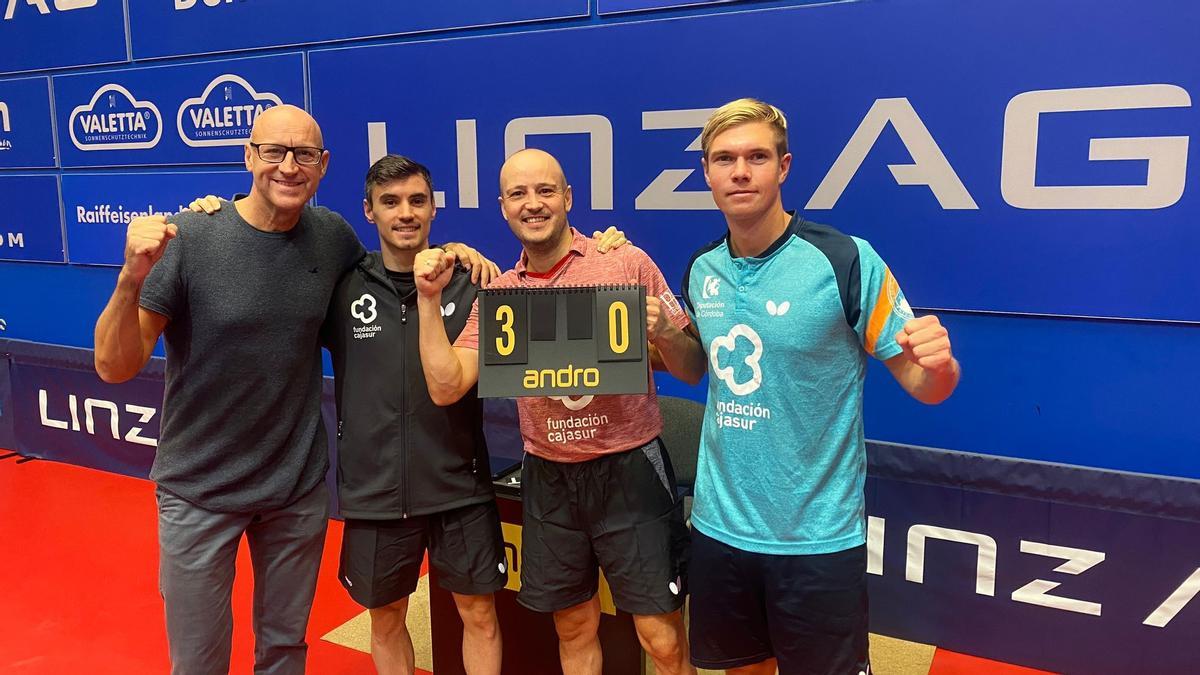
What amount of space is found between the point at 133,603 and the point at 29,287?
2861 millimetres

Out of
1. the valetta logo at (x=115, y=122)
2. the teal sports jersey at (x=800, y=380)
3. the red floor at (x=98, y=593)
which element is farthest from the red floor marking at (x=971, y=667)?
the valetta logo at (x=115, y=122)

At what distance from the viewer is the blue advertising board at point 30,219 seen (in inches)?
209

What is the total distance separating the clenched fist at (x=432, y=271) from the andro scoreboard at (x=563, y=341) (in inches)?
5.0

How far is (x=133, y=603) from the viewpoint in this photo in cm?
374

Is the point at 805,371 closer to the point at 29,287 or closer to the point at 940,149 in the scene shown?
the point at 940,149

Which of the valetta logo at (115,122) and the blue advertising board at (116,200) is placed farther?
the valetta logo at (115,122)

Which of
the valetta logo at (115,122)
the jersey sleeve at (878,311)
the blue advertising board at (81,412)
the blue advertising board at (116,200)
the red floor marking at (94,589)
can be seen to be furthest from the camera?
the blue advertising board at (81,412)

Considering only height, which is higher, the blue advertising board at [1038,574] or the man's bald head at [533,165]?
the man's bald head at [533,165]

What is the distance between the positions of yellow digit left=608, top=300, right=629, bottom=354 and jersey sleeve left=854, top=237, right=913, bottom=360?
58 centimetres

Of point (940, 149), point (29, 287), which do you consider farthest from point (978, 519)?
point (29, 287)

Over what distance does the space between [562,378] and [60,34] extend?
473 centimetres

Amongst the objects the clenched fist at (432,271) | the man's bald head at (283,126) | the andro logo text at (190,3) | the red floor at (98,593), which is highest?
the andro logo text at (190,3)

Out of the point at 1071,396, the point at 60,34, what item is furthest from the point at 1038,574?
the point at 60,34

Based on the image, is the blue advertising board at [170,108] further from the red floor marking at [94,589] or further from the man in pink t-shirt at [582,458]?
the man in pink t-shirt at [582,458]
